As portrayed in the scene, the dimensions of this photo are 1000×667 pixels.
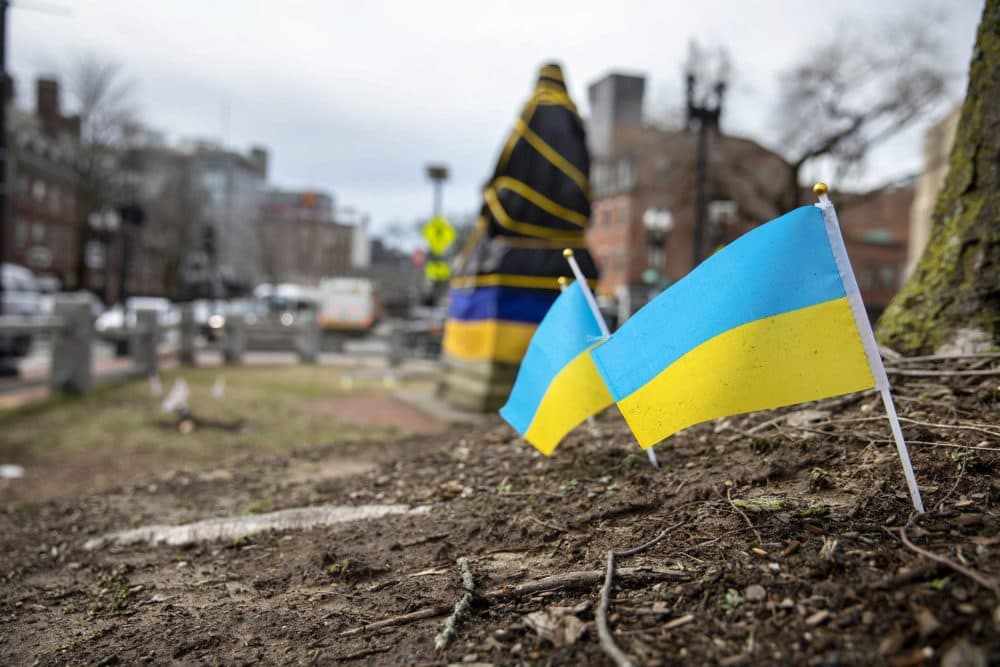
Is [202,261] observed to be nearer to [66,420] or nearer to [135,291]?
[66,420]

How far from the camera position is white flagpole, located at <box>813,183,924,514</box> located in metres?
2.50

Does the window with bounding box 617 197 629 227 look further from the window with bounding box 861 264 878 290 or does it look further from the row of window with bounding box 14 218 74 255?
the row of window with bounding box 14 218 74 255

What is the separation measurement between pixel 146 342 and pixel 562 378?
12243 mm

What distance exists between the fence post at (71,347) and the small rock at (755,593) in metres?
10.8

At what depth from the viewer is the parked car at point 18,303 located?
13109 mm

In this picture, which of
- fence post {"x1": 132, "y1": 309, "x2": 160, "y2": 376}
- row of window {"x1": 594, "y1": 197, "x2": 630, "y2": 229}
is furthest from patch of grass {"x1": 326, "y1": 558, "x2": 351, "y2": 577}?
row of window {"x1": 594, "y1": 197, "x2": 630, "y2": 229}

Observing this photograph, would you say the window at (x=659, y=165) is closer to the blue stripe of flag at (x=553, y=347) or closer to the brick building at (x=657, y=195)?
the brick building at (x=657, y=195)

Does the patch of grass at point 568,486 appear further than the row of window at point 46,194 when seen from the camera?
No

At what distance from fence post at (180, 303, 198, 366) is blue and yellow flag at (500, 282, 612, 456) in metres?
14.5

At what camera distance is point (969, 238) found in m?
4.14

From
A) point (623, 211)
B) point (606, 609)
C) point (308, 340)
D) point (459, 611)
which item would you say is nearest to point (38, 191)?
point (623, 211)

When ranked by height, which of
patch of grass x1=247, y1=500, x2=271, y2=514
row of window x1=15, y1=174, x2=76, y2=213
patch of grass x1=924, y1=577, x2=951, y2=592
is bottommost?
patch of grass x1=247, y1=500, x2=271, y2=514

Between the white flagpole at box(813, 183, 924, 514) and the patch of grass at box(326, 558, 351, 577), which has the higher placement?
the white flagpole at box(813, 183, 924, 514)

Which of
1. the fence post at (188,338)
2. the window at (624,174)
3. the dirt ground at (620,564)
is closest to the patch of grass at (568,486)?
the dirt ground at (620,564)
